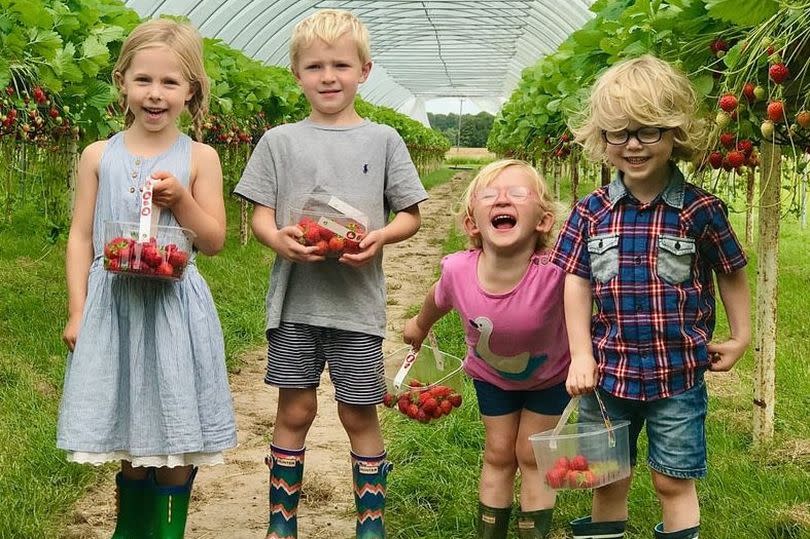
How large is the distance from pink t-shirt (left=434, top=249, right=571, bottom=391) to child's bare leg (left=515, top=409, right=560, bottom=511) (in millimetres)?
95

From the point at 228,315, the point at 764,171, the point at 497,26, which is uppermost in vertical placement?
the point at 497,26

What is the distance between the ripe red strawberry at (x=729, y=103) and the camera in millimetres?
2312

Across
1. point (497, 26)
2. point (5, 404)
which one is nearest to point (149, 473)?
point (5, 404)

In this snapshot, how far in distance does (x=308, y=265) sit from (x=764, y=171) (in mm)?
1818

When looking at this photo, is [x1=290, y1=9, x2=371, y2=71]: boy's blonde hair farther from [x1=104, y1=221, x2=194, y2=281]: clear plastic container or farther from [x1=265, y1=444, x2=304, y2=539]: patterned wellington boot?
[x1=265, y1=444, x2=304, y2=539]: patterned wellington boot

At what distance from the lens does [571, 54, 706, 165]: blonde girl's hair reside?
2.24 metres

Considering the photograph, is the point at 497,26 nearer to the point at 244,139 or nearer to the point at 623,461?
the point at 244,139

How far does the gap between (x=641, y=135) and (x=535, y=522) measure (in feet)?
3.64

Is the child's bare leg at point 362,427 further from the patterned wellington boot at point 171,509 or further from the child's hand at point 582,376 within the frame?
the child's hand at point 582,376

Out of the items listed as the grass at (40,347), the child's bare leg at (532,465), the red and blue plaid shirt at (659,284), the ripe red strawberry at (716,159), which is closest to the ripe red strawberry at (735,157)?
the ripe red strawberry at (716,159)

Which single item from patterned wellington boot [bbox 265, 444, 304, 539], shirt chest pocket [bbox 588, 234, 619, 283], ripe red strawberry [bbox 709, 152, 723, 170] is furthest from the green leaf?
patterned wellington boot [bbox 265, 444, 304, 539]

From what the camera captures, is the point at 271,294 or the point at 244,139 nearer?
the point at 271,294

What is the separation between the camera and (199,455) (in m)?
2.53

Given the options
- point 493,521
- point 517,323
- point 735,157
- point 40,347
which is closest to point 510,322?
point 517,323
